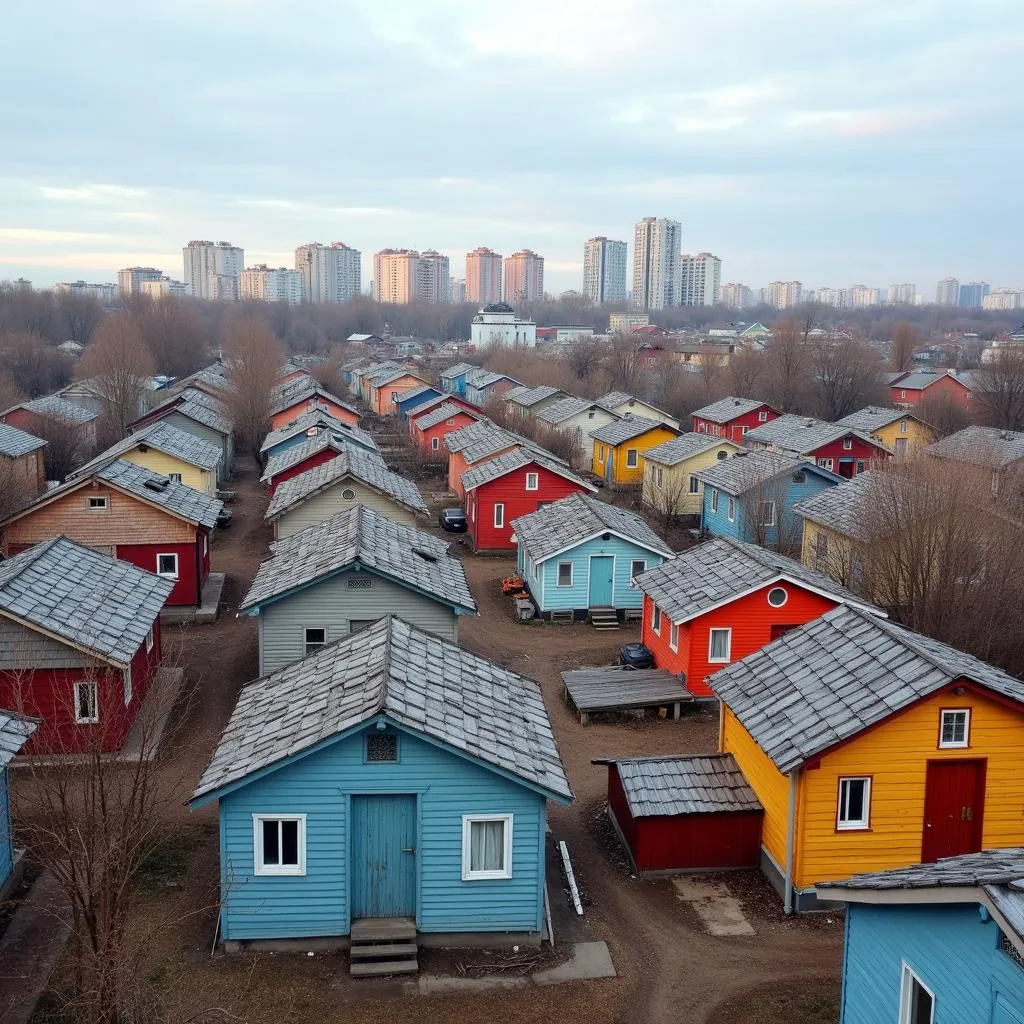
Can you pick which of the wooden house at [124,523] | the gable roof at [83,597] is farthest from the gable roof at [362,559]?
the wooden house at [124,523]

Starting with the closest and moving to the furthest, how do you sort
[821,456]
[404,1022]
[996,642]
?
[404,1022], [996,642], [821,456]

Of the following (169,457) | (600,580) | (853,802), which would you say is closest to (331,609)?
(600,580)

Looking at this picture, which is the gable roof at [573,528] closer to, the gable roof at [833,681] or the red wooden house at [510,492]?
the red wooden house at [510,492]

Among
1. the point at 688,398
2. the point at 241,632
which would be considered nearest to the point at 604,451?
the point at 688,398

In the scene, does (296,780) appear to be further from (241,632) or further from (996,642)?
(996,642)

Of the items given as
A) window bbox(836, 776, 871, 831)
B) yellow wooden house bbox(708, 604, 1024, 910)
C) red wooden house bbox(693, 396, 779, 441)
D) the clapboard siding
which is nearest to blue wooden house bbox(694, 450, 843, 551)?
the clapboard siding

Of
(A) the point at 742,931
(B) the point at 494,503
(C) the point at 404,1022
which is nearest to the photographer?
(C) the point at 404,1022

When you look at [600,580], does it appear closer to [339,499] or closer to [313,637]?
[339,499]
